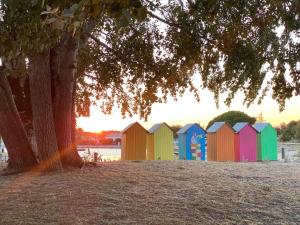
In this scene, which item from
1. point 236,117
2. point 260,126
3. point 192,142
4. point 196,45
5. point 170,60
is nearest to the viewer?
point 196,45

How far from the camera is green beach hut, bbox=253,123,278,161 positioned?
592 inches

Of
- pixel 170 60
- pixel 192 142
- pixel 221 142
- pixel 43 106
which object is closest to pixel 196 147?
pixel 192 142

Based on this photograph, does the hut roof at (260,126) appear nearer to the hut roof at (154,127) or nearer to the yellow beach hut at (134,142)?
the hut roof at (154,127)

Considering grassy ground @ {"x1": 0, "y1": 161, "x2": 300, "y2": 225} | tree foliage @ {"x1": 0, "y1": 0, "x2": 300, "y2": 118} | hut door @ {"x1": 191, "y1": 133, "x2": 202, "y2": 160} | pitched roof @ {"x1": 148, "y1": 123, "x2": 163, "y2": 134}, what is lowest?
grassy ground @ {"x1": 0, "y1": 161, "x2": 300, "y2": 225}

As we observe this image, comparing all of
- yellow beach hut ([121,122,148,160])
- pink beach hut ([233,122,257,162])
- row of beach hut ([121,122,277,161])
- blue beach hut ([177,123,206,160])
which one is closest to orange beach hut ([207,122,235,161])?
row of beach hut ([121,122,277,161])

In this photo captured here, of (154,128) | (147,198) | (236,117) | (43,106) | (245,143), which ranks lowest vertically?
(147,198)

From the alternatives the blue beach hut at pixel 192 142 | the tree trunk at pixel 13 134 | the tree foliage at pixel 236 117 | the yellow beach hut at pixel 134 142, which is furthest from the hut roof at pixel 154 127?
the tree foliage at pixel 236 117

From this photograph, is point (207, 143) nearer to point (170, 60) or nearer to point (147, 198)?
point (170, 60)

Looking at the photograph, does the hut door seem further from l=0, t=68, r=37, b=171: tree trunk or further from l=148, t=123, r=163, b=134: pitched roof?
l=0, t=68, r=37, b=171: tree trunk

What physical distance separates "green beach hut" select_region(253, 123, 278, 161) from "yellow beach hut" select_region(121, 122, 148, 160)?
400 centimetres

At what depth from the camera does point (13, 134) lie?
895 cm

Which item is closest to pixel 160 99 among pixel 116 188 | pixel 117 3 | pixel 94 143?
pixel 116 188

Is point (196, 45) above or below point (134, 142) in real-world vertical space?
above

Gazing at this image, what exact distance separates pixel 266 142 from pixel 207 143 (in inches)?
80.3
